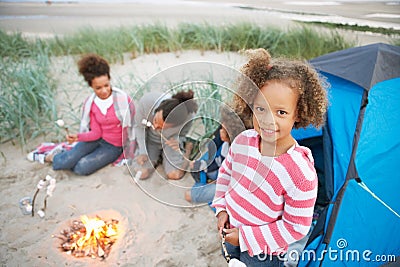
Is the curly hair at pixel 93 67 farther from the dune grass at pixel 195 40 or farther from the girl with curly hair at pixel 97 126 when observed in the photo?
the dune grass at pixel 195 40

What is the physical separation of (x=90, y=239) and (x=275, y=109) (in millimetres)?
1300

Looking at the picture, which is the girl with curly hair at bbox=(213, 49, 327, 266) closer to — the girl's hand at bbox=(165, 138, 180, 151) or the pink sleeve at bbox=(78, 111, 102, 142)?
the girl's hand at bbox=(165, 138, 180, 151)

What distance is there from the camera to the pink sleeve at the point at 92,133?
2.53 metres

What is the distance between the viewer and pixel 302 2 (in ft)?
11.4

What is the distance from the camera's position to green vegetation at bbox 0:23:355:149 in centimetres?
338

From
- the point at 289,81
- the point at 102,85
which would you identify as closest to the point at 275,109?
the point at 289,81

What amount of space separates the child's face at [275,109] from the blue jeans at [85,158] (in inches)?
66.4

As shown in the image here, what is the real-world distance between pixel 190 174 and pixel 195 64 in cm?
129

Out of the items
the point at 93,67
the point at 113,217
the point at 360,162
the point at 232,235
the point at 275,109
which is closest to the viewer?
the point at 275,109

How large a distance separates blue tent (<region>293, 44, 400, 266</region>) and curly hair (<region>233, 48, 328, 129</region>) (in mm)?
644

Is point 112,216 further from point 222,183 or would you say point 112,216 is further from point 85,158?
point 222,183

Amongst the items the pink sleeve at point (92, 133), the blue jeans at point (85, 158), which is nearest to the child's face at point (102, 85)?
the pink sleeve at point (92, 133)

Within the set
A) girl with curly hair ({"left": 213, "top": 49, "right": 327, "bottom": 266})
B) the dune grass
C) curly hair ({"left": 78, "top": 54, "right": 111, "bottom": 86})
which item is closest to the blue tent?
girl with curly hair ({"left": 213, "top": 49, "right": 327, "bottom": 266})

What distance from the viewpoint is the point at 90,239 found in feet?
5.98
